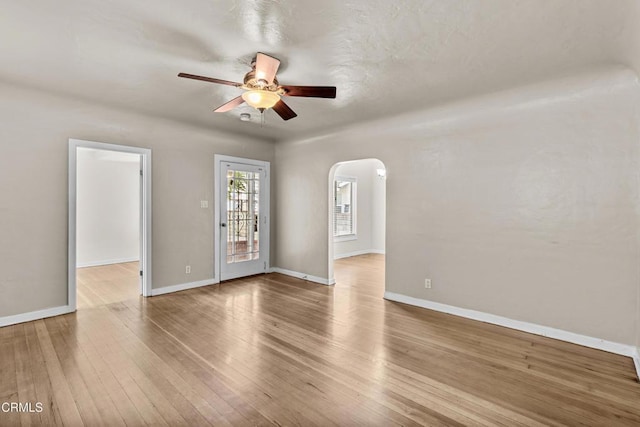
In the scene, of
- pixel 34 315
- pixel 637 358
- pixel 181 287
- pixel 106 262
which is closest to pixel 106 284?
pixel 181 287

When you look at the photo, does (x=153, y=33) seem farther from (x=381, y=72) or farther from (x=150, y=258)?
(x=150, y=258)

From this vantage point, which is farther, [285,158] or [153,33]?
[285,158]

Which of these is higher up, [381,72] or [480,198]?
[381,72]

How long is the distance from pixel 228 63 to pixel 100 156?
18.2 feet

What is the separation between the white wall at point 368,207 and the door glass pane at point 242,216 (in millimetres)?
3027

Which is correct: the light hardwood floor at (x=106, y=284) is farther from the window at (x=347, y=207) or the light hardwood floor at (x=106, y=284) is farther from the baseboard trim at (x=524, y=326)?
the window at (x=347, y=207)

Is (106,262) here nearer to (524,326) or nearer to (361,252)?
(361,252)

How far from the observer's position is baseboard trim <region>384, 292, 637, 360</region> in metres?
2.83

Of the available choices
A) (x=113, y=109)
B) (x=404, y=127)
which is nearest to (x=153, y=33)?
(x=113, y=109)

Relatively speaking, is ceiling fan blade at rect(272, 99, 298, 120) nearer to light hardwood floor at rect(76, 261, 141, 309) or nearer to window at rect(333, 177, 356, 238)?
light hardwood floor at rect(76, 261, 141, 309)

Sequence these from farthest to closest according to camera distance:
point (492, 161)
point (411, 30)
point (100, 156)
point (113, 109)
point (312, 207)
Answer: point (100, 156) < point (312, 207) < point (113, 109) < point (492, 161) < point (411, 30)

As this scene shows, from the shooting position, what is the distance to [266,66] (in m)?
2.45

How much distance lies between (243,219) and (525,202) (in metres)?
4.29

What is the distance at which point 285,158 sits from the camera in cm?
592
